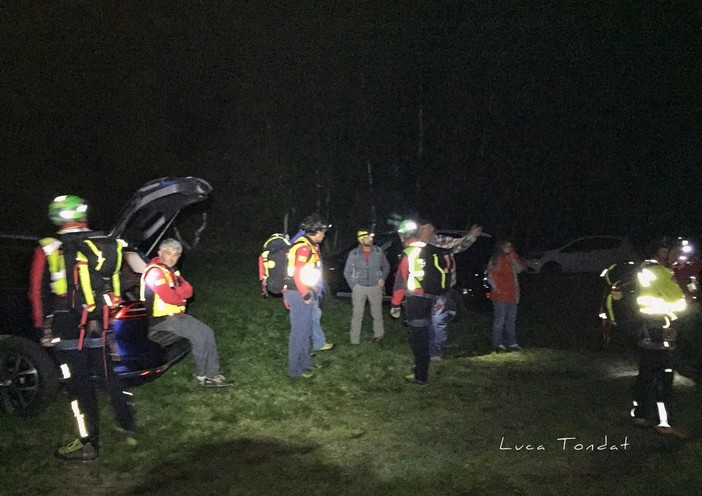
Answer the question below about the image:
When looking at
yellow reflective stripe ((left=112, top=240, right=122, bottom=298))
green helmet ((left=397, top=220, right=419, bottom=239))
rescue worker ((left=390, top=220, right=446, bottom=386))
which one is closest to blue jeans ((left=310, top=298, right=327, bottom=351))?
green helmet ((left=397, top=220, right=419, bottom=239))

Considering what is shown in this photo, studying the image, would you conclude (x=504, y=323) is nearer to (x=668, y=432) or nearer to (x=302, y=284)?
(x=302, y=284)

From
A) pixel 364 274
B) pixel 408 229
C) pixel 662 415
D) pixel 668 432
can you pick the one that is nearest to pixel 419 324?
pixel 408 229

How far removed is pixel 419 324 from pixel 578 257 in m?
16.0

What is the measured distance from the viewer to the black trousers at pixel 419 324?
8156 millimetres

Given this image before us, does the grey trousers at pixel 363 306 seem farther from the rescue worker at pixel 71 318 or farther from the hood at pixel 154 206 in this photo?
the rescue worker at pixel 71 318

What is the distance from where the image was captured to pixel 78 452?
5.82 metres

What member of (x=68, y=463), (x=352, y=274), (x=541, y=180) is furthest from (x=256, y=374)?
(x=541, y=180)

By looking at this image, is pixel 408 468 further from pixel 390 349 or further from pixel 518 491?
pixel 390 349

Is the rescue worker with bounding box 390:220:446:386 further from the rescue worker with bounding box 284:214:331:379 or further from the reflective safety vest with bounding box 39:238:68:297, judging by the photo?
the reflective safety vest with bounding box 39:238:68:297

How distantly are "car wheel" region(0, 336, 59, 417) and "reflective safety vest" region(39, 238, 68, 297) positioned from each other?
1248mm

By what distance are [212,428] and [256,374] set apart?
198 centimetres

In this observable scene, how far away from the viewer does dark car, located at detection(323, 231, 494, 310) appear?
12367 mm

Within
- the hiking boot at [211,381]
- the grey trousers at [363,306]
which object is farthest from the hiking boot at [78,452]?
the grey trousers at [363,306]

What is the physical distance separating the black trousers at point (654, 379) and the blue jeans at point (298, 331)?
3.57 m
